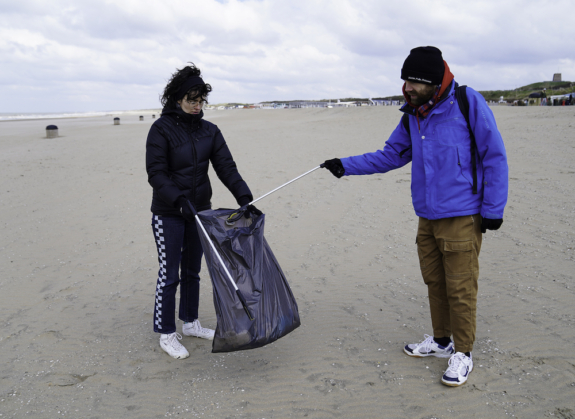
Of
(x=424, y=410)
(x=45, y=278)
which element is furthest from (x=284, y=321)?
(x=45, y=278)

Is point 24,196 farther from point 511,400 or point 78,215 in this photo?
point 511,400

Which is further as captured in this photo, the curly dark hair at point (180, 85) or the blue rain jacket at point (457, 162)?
the curly dark hair at point (180, 85)

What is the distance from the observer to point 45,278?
4.85 m

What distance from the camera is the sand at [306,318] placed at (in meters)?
2.79

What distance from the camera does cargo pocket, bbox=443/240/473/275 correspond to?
277cm

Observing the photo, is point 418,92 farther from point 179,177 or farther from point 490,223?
point 179,177

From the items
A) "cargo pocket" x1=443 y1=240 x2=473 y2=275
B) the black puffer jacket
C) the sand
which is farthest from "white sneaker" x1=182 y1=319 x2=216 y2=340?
"cargo pocket" x1=443 y1=240 x2=473 y2=275

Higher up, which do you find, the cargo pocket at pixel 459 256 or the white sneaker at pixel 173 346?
the cargo pocket at pixel 459 256

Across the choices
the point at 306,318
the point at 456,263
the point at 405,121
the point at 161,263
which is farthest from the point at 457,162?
the point at 161,263

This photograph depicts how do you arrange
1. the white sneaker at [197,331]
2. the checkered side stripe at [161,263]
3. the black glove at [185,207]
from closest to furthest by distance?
the black glove at [185,207] < the checkered side stripe at [161,263] < the white sneaker at [197,331]

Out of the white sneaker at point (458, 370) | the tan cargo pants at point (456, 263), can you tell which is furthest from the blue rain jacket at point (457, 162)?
the white sneaker at point (458, 370)

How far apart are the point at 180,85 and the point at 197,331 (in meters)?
1.99

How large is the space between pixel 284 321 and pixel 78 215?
17.9ft

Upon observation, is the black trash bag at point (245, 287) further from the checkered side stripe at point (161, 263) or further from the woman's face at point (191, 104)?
the woman's face at point (191, 104)
